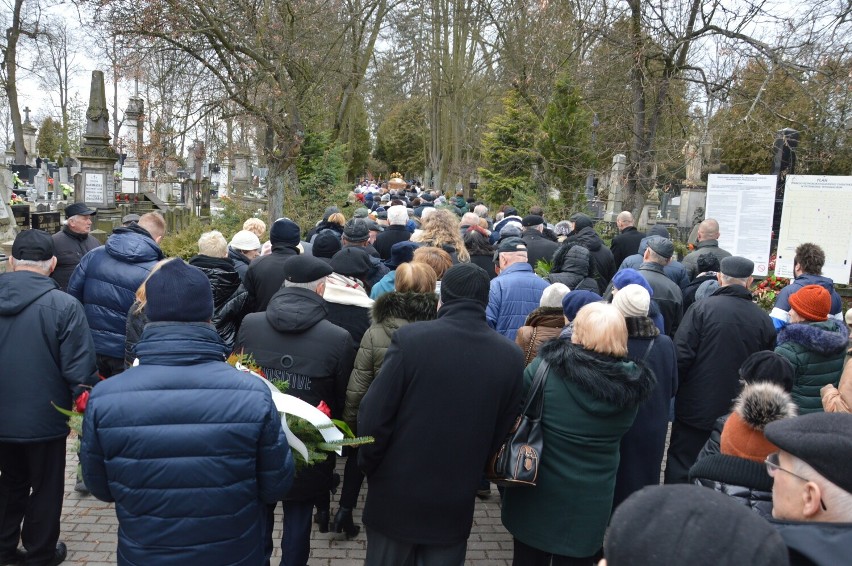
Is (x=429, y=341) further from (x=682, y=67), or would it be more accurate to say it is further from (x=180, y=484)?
(x=682, y=67)

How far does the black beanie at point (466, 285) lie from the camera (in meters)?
3.32

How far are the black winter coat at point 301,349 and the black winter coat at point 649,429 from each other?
178cm

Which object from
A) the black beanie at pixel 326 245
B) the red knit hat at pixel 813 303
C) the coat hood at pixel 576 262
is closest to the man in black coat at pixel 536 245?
the coat hood at pixel 576 262

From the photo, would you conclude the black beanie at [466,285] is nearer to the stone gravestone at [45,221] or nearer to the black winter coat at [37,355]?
the black winter coat at [37,355]

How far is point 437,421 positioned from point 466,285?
26.1 inches

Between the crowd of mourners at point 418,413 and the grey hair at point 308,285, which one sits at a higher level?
the grey hair at point 308,285

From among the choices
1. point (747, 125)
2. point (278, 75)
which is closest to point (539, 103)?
point (278, 75)

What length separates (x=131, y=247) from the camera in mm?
5398

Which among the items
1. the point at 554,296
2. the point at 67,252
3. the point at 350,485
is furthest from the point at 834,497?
the point at 67,252

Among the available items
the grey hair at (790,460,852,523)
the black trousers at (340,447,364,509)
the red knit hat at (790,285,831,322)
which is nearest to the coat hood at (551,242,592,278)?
the red knit hat at (790,285,831,322)

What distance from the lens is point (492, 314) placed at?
5.59m

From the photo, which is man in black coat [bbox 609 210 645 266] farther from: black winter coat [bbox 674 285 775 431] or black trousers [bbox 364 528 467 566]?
black trousers [bbox 364 528 467 566]

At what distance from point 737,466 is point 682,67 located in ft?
32.3

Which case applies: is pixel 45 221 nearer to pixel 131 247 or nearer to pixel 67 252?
pixel 67 252
